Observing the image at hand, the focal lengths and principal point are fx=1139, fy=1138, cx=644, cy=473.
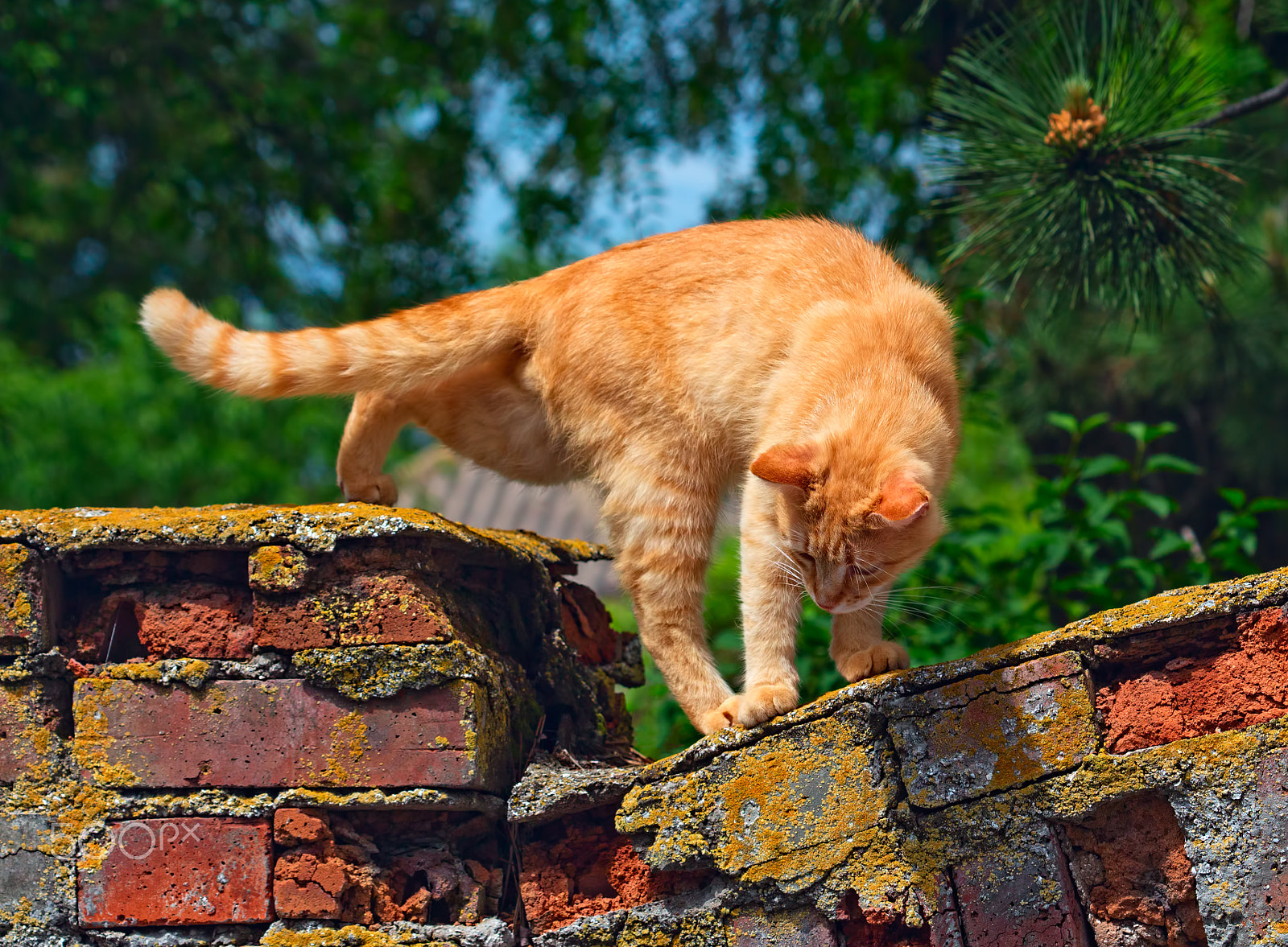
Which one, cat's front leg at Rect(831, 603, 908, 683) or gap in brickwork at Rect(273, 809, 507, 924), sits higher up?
cat's front leg at Rect(831, 603, 908, 683)

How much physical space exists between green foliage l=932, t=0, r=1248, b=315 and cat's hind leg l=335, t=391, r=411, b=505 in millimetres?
1620

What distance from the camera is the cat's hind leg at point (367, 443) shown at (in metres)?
2.90

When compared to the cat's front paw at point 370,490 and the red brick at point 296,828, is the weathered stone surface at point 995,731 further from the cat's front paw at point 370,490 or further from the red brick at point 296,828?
the cat's front paw at point 370,490

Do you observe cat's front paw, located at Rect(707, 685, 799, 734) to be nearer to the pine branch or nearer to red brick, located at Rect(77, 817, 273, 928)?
red brick, located at Rect(77, 817, 273, 928)

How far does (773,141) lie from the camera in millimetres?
5859

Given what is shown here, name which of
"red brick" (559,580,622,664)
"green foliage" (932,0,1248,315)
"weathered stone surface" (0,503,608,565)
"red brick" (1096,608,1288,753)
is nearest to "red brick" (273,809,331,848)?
"weathered stone surface" (0,503,608,565)

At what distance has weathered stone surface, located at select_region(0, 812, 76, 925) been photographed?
2.06 metres

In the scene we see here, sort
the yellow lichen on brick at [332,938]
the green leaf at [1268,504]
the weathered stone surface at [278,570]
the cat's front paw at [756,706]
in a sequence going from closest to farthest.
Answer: the yellow lichen on brick at [332,938] < the weathered stone surface at [278,570] < the cat's front paw at [756,706] < the green leaf at [1268,504]

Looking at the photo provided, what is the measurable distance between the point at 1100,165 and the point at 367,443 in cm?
203

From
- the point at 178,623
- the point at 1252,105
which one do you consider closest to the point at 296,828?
the point at 178,623

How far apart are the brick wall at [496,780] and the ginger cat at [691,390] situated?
0.49 metres

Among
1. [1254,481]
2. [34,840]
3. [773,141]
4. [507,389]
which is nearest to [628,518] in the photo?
[507,389]

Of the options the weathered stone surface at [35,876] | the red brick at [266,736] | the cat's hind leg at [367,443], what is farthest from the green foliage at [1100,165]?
the weathered stone surface at [35,876]

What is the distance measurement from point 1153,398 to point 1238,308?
2.39 ft
